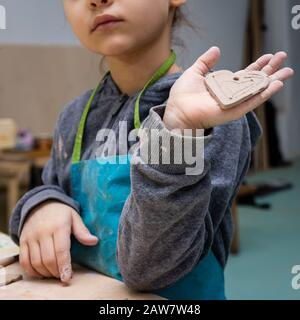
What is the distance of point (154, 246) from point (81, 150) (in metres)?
0.24

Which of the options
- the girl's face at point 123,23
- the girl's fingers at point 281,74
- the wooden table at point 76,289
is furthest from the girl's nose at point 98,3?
the wooden table at point 76,289

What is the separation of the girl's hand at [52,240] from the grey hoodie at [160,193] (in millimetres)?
21

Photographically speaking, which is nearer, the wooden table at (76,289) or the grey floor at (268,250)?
the wooden table at (76,289)

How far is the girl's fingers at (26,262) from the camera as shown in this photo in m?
0.59

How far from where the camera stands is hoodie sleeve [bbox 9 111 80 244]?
62cm

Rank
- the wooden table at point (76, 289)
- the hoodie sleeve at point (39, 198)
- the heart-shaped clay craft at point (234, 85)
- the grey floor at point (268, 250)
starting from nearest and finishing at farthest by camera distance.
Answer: the heart-shaped clay craft at point (234, 85) → the wooden table at point (76, 289) → the hoodie sleeve at point (39, 198) → the grey floor at point (268, 250)

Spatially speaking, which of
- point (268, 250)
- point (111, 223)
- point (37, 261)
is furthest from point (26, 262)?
point (268, 250)

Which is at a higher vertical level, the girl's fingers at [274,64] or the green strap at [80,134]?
the girl's fingers at [274,64]

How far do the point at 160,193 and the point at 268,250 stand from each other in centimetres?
177

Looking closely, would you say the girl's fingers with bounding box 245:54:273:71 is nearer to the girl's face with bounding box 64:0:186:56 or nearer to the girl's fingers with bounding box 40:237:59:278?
the girl's face with bounding box 64:0:186:56

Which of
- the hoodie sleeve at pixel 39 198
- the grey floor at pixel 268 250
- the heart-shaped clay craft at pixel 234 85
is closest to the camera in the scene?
the heart-shaped clay craft at pixel 234 85

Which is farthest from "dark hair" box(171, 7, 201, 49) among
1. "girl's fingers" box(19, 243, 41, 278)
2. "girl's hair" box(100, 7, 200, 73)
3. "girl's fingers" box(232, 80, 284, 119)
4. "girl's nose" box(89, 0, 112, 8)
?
"girl's fingers" box(19, 243, 41, 278)

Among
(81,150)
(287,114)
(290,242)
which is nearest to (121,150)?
(81,150)

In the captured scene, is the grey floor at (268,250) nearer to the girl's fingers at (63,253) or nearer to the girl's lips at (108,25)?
the girl's fingers at (63,253)
